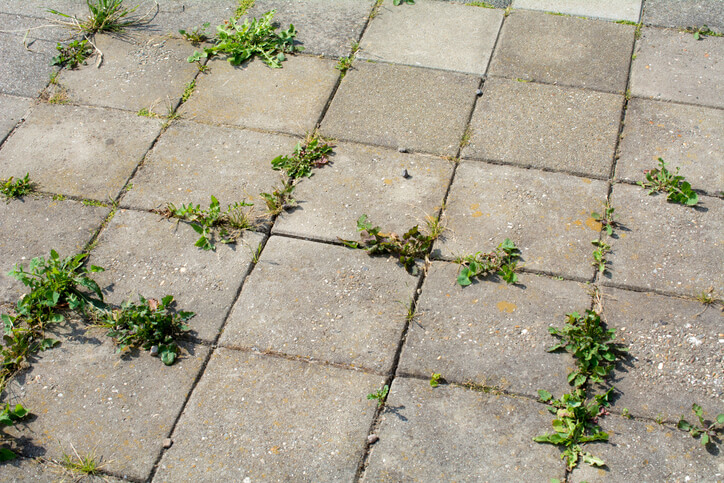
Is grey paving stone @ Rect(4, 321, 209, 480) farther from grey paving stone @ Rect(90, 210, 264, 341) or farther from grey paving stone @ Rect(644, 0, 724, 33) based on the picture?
grey paving stone @ Rect(644, 0, 724, 33)

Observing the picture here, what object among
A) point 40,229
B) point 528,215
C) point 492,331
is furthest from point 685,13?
point 40,229

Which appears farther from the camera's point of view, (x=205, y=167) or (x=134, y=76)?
(x=134, y=76)

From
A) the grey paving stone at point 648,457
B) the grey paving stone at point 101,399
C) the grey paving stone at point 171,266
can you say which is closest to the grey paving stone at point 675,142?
the grey paving stone at point 648,457

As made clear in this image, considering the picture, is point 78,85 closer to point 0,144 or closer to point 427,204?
point 0,144

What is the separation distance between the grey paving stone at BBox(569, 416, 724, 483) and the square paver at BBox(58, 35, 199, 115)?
11.1 ft

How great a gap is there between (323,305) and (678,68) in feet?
10.3

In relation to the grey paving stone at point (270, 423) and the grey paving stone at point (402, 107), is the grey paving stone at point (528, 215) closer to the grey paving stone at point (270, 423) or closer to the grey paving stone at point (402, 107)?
the grey paving stone at point (402, 107)

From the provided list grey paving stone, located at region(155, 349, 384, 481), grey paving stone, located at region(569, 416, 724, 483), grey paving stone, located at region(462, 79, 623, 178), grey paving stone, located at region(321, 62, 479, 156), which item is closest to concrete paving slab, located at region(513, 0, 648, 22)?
grey paving stone, located at region(462, 79, 623, 178)

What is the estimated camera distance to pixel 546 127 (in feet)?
14.2

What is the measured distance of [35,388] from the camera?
3.14 metres

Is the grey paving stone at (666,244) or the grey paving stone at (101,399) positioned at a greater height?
the grey paving stone at (666,244)

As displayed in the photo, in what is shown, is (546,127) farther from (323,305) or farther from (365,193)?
(323,305)

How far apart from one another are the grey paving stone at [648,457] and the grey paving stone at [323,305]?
997mm

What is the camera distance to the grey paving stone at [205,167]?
13.1ft
